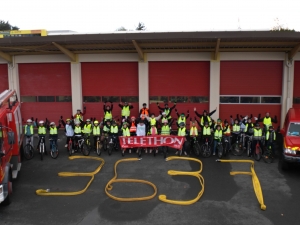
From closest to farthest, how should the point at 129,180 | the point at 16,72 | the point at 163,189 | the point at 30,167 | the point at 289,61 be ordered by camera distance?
the point at 163,189 < the point at 129,180 < the point at 30,167 < the point at 289,61 < the point at 16,72

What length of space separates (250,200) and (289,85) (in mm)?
10071

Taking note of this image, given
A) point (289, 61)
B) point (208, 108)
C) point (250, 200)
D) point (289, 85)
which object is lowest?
point (250, 200)

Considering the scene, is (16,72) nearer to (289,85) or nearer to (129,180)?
(129,180)

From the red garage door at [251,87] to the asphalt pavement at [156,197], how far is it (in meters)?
5.73

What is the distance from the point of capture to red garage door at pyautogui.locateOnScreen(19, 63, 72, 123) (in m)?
18.8

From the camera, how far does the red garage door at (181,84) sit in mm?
17688

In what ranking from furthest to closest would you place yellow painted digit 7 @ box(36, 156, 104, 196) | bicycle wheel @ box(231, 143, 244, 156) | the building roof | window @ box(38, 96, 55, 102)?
window @ box(38, 96, 55, 102) → the building roof → bicycle wheel @ box(231, 143, 244, 156) → yellow painted digit 7 @ box(36, 156, 104, 196)

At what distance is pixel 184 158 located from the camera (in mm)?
12938

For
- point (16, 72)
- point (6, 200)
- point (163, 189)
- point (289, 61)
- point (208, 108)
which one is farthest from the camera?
point (16, 72)

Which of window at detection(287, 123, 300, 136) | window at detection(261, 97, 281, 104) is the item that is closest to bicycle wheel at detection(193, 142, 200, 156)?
window at detection(287, 123, 300, 136)

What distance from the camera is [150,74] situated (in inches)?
708

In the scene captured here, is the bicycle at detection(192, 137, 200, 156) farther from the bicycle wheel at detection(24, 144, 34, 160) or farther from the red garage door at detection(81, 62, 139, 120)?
the bicycle wheel at detection(24, 144, 34, 160)

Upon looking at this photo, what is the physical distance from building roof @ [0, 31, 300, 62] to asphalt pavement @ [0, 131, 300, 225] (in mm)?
6101

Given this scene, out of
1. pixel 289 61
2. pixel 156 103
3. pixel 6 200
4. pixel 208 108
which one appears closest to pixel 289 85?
pixel 289 61
